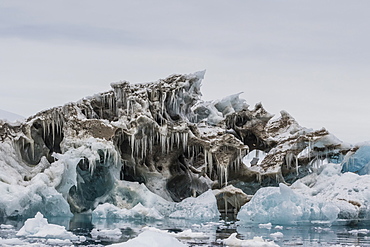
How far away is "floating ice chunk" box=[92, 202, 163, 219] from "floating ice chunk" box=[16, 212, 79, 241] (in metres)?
7.77

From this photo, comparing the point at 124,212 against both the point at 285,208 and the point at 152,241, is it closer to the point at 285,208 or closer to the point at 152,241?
the point at 285,208

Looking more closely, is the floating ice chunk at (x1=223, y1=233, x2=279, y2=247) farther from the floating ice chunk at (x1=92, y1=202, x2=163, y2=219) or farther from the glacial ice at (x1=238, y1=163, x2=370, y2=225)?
the floating ice chunk at (x1=92, y1=202, x2=163, y2=219)

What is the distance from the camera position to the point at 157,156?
108 ft

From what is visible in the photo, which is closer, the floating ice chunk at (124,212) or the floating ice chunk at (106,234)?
the floating ice chunk at (106,234)

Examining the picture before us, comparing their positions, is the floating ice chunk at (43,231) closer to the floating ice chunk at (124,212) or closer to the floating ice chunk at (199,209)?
the floating ice chunk at (124,212)

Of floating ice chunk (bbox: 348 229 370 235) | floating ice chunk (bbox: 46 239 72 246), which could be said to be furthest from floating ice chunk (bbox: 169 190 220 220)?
floating ice chunk (bbox: 46 239 72 246)

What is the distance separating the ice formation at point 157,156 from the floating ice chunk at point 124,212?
5cm

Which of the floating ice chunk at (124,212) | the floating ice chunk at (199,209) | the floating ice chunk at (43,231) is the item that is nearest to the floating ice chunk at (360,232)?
the floating ice chunk at (199,209)

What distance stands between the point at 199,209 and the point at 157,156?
5.85m

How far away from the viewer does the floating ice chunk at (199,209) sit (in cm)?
2781

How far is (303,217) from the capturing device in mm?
25500

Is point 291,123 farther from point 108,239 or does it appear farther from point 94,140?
point 108,239

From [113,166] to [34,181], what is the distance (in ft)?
16.2

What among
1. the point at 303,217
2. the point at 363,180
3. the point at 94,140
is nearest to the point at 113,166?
the point at 94,140
